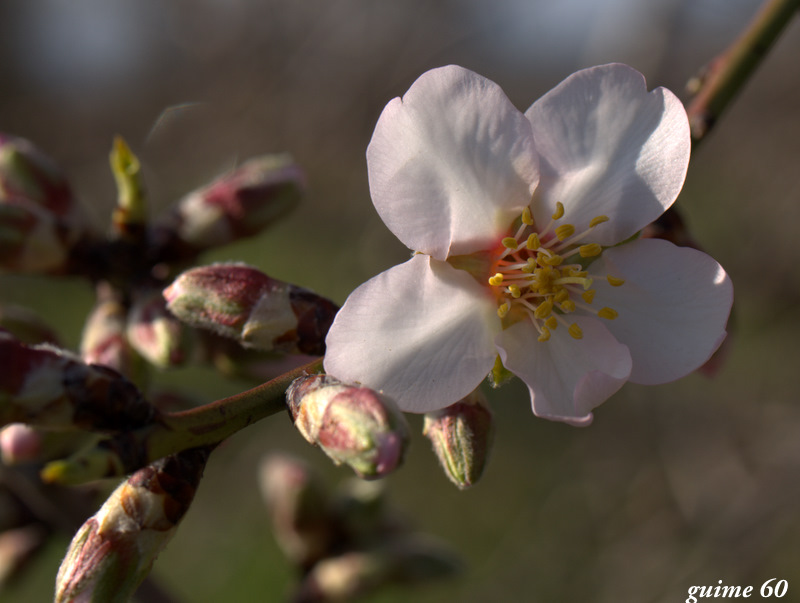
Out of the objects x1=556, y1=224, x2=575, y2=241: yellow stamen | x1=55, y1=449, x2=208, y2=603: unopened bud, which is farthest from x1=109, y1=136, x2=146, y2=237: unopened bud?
x1=556, y1=224, x2=575, y2=241: yellow stamen

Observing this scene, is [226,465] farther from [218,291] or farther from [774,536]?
[218,291]

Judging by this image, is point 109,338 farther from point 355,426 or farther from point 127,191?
point 355,426

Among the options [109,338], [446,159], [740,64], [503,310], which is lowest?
[109,338]

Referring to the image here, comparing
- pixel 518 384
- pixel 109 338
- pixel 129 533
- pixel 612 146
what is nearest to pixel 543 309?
pixel 612 146

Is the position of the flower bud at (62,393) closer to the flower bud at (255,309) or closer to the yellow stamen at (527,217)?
the flower bud at (255,309)

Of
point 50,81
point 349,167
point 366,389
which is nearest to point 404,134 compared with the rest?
point 366,389

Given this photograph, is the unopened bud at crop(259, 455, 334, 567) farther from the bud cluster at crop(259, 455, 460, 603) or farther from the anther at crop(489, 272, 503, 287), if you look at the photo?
the anther at crop(489, 272, 503, 287)
